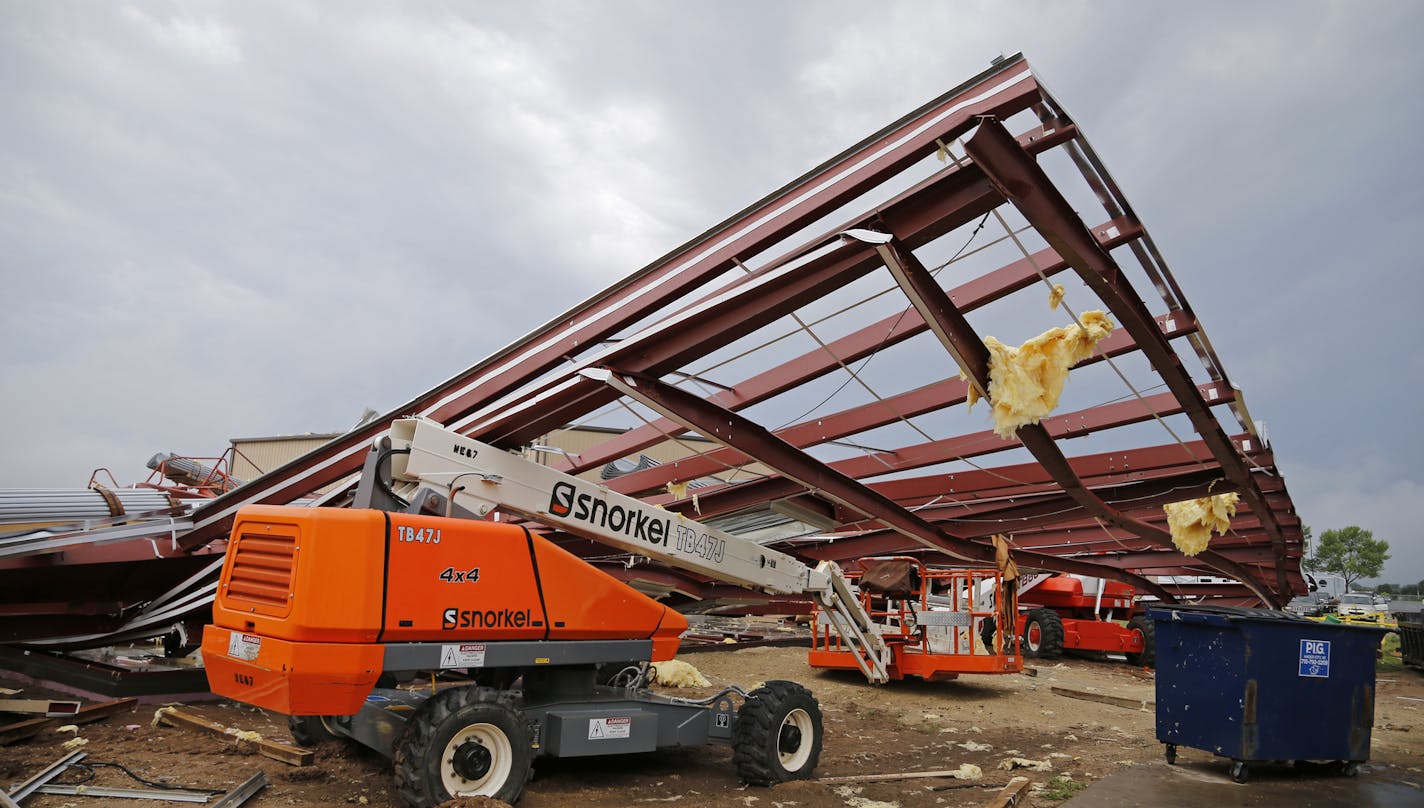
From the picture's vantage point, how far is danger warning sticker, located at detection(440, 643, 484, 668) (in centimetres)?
651

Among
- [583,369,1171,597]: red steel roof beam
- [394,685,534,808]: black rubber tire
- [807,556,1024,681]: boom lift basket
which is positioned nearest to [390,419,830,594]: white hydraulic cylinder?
[583,369,1171,597]: red steel roof beam

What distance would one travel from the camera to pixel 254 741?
8336mm

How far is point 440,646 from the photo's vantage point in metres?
6.49

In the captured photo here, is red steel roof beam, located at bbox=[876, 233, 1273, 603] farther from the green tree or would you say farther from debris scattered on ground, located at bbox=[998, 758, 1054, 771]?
the green tree

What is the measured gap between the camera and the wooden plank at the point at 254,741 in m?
7.86

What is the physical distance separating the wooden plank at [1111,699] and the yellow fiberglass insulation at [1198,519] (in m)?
2.65

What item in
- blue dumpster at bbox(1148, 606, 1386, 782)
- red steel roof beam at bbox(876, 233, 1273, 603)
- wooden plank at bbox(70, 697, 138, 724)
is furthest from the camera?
wooden plank at bbox(70, 697, 138, 724)

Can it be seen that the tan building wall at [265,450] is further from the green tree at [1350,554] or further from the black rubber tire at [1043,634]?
the green tree at [1350,554]

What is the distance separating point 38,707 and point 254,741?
2.36 metres

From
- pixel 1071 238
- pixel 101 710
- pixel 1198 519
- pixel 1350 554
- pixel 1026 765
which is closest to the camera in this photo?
pixel 1071 238

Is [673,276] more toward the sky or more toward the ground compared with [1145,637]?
more toward the sky

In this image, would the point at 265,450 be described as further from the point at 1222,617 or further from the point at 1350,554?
the point at 1350,554

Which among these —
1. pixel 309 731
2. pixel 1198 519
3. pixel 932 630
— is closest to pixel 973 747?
pixel 932 630

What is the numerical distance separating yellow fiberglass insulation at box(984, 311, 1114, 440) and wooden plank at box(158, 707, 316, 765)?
6.70 m
